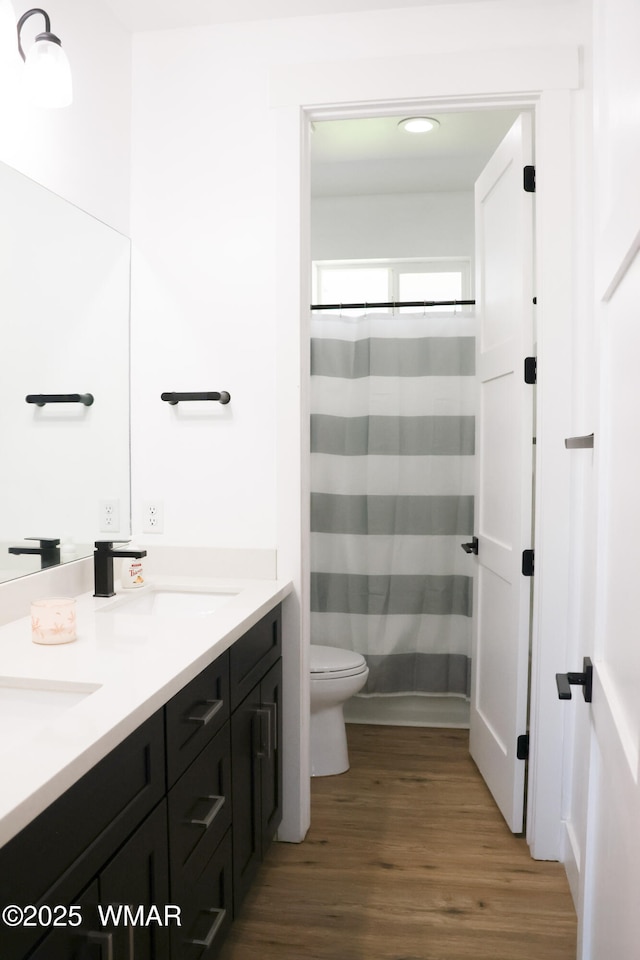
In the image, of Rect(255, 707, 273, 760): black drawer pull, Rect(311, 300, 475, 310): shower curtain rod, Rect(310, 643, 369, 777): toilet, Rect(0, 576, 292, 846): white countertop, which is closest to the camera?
Rect(0, 576, 292, 846): white countertop

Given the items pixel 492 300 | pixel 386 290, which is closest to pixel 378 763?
pixel 492 300

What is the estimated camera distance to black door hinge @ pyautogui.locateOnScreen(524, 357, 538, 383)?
2377 mm

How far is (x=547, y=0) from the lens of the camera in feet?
7.25

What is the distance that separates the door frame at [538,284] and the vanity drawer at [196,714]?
69cm

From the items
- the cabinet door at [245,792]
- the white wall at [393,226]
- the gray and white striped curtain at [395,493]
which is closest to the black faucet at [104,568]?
the cabinet door at [245,792]

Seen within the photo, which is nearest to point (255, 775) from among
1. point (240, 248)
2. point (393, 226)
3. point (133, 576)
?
point (133, 576)

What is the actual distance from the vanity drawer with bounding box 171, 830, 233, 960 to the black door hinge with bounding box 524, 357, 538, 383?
1.57m

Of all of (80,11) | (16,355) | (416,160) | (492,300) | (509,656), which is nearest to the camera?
Result: (16,355)

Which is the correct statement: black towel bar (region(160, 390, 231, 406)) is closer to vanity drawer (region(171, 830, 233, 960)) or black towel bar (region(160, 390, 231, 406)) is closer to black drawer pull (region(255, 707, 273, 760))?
black drawer pull (region(255, 707, 273, 760))

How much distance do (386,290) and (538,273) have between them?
1.87m

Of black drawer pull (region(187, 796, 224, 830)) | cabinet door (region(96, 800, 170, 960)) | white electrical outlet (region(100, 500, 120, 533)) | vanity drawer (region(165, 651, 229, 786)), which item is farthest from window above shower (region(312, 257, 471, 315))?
cabinet door (region(96, 800, 170, 960))

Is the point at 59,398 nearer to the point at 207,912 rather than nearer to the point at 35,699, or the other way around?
the point at 35,699

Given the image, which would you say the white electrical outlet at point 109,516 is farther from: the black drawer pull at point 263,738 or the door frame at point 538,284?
the black drawer pull at point 263,738

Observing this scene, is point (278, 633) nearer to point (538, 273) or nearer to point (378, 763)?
point (378, 763)
